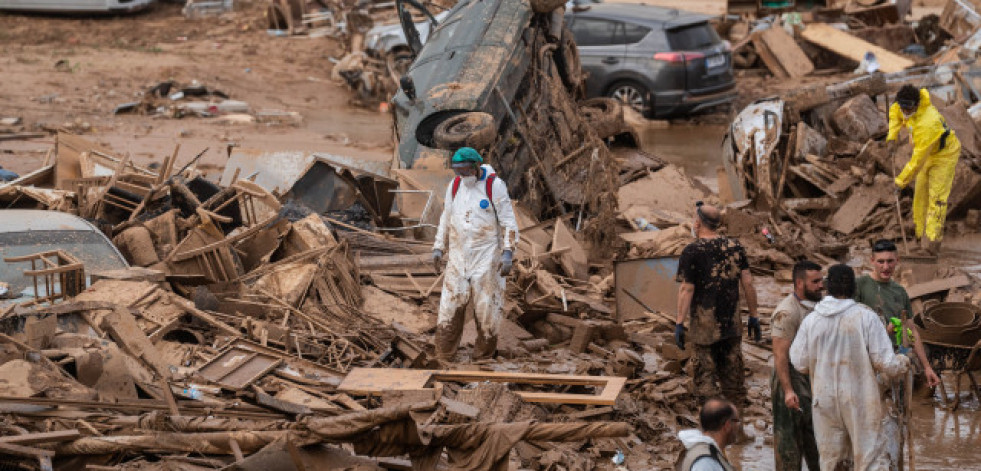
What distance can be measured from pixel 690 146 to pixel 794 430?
12223 mm

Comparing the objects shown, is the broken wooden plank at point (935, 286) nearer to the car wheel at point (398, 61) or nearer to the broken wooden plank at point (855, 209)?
the broken wooden plank at point (855, 209)

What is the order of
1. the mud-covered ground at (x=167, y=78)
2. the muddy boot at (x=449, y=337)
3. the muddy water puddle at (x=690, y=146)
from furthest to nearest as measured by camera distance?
the mud-covered ground at (x=167, y=78)
the muddy water puddle at (x=690, y=146)
the muddy boot at (x=449, y=337)

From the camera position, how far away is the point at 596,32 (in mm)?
19281

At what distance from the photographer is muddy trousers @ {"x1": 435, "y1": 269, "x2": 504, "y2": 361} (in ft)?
29.6

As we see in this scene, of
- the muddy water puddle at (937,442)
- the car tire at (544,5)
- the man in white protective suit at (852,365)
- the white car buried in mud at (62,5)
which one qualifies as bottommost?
the white car buried in mud at (62,5)

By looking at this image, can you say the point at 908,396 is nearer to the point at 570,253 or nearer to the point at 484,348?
the point at 484,348

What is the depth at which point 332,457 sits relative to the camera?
241 inches

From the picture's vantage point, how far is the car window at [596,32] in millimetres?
19125

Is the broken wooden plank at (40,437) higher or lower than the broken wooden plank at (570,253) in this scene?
higher

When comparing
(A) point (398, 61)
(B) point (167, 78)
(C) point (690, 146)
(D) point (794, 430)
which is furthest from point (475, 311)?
(B) point (167, 78)

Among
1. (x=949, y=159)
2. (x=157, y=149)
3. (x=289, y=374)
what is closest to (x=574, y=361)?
(x=289, y=374)

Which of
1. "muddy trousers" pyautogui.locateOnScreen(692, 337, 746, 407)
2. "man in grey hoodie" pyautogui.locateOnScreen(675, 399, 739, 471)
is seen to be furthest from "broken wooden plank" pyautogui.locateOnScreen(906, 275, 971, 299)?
"man in grey hoodie" pyautogui.locateOnScreen(675, 399, 739, 471)

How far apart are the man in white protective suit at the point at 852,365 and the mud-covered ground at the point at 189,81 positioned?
17.2ft

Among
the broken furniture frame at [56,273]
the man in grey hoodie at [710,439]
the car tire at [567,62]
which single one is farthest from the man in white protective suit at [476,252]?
the car tire at [567,62]
